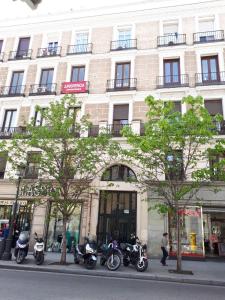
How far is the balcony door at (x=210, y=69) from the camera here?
17797 millimetres

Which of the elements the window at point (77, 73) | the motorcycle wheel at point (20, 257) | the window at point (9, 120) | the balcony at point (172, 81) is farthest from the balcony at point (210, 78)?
the motorcycle wheel at point (20, 257)

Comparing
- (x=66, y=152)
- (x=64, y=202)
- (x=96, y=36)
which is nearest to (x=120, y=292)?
(x=64, y=202)

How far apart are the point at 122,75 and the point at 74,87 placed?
3.58 meters

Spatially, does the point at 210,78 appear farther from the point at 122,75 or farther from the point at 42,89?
the point at 42,89

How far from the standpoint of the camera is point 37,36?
21875 mm

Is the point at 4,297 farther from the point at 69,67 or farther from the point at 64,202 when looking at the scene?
the point at 69,67

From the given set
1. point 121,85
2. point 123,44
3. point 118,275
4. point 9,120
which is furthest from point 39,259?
point 123,44

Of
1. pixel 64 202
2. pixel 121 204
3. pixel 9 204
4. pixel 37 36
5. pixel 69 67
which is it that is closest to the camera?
pixel 64 202

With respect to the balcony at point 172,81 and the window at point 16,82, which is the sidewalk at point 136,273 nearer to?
the balcony at point 172,81

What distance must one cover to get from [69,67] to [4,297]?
17.1m

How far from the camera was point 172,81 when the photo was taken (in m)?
18.3

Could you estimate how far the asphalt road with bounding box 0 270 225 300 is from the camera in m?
6.49

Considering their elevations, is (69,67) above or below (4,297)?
above

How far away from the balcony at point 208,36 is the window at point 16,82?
523 inches
